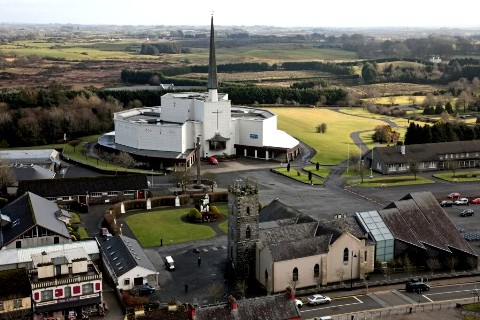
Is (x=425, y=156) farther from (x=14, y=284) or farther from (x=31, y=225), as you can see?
(x=14, y=284)

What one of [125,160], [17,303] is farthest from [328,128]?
[17,303]

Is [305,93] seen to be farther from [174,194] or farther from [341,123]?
[174,194]

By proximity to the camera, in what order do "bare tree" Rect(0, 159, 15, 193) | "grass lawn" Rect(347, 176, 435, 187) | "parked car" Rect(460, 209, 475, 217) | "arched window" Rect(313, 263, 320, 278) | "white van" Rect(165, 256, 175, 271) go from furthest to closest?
"grass lawn" Rect(347, 176, 435, 187) < "bare tree" Rect(0, 159, 15, 193) < "parked car" Rect(460, 209, 475, 217) < "white van" Rect(165, 256, 175, 271) < "arched window" Rect(313, 263, 320, 278)

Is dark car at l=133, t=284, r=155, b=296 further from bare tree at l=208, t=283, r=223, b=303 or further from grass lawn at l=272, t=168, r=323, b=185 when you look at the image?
grass lawn at l=272, t=168, r=323, b=185

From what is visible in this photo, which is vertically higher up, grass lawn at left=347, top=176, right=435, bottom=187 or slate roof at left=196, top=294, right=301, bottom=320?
slate roof at left=196, top=294, right=301, bottom=320

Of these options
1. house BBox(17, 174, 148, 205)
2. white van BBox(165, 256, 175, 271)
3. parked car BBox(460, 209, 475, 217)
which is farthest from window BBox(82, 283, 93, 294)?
parked car BBox(460, 209, 475, 217)

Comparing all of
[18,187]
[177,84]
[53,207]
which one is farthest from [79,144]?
[177,84]
